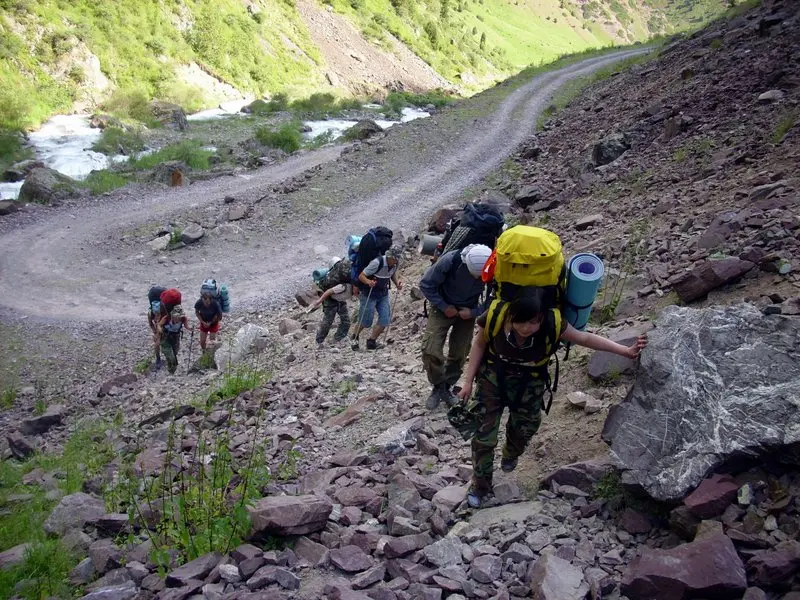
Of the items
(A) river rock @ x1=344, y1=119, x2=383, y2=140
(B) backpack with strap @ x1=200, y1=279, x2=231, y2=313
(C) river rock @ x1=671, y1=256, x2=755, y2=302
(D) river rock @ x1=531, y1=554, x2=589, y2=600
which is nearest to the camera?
(D) river rock @ x1=531, y1=554, x2=589, y2=600

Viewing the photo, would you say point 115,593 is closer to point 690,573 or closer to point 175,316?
point 690,573

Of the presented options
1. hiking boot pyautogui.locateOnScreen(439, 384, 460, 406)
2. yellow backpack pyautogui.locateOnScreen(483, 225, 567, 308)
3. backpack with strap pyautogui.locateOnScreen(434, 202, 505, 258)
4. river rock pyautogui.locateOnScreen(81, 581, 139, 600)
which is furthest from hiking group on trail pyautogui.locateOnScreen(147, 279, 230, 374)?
yellow backpack pyautogui.locateOnScreen(483, 225, 567, 308)

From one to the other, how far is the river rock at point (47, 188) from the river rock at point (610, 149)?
45.6 feet

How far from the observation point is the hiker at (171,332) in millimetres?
9414

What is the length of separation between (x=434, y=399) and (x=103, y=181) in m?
15.8

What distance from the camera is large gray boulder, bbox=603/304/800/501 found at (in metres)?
3.54

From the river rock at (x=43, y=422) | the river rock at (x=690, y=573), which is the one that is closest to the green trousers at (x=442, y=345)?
the river rock at (x=690, y=573)

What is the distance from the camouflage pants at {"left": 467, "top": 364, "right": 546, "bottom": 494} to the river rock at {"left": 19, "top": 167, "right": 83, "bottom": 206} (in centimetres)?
1637

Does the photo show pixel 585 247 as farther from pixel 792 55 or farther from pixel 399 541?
pixel 792 55

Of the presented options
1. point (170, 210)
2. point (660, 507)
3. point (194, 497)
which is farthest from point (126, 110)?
point (660, 507)

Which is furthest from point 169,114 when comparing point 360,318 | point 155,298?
point 360,318

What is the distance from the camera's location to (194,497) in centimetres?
441

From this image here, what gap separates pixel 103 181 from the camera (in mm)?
18297

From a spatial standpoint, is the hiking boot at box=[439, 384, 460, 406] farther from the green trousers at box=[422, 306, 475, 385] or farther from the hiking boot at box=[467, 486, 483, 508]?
the hiking boot at box=[467, 486, 483, 508]
